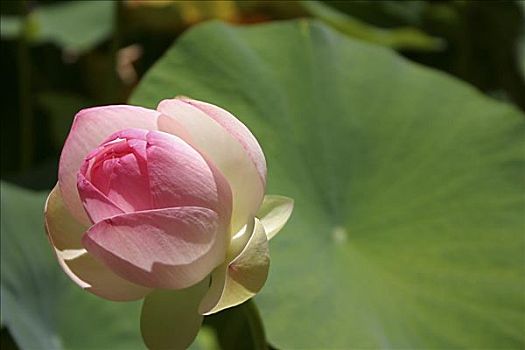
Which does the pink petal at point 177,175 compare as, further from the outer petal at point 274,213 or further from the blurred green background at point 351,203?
the blurred green background at point 351,203

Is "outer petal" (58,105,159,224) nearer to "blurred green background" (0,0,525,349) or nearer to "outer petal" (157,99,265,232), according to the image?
"outer petal" (157,99,265,232)

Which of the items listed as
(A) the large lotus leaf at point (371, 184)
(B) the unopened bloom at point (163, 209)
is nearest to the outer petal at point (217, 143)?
(B) the unopened bloom at point (163, 209)

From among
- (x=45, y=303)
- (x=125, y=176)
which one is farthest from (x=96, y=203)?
(x=45, y=303)

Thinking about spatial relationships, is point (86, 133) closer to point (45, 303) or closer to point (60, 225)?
point (60, 225)

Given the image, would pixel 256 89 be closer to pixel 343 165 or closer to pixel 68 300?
pixel 343 165

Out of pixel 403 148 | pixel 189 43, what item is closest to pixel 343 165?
pixel 403 148

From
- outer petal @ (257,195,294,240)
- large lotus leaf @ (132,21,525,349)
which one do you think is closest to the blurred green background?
large lotus leaf @ (132,21,525,349)
